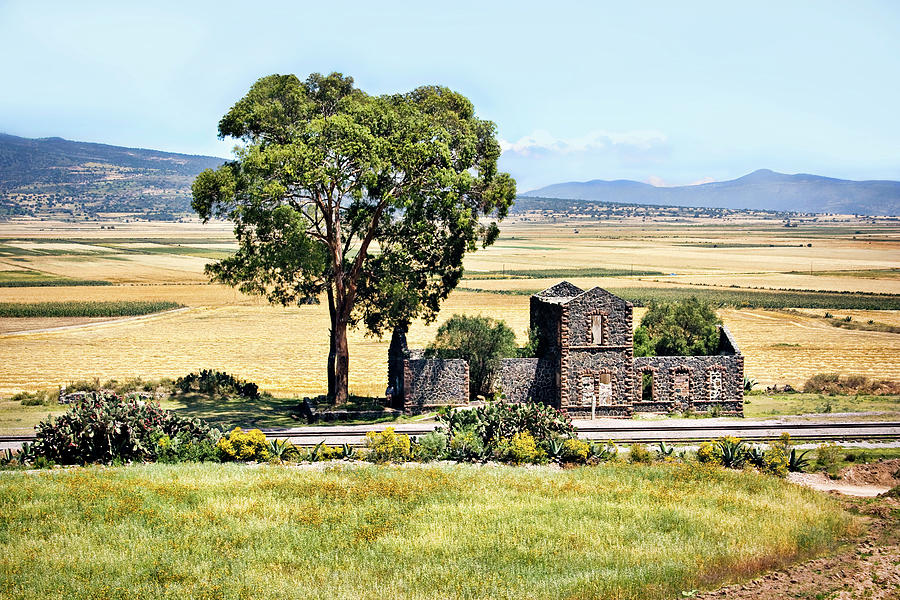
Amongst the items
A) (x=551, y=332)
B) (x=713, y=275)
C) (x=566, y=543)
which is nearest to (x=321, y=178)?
(x=551, y=332)

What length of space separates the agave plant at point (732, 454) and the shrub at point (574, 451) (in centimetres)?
456

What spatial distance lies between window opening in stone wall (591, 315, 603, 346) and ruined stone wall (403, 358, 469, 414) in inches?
240

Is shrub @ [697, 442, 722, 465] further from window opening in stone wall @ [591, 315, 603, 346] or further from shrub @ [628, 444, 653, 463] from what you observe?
window opening in stone wall @ [591, 315, 603, 346]

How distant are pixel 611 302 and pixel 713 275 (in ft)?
375

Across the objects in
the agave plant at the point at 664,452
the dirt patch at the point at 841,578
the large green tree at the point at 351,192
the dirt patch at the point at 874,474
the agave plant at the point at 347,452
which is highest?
the large green tree at the point at 351,192

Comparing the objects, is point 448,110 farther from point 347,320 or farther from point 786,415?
point 786,415

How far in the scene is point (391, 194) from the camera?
3894 centimetres

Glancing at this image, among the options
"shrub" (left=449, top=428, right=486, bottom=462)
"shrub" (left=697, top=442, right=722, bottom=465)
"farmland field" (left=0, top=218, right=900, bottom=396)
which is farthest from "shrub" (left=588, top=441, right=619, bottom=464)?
"farmland field" (left=0, top=218, right=900, bottom=396)

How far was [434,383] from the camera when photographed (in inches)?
1547

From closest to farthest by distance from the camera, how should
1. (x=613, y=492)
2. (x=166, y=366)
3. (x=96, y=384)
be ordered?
1. (x=613, y=492)
2. (x=96, y=384)
3. (x=166, y=366)

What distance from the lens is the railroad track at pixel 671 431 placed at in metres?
32.9

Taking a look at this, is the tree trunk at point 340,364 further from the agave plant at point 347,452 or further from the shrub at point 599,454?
the shrub at point 599,454

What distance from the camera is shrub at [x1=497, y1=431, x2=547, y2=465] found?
28.5m

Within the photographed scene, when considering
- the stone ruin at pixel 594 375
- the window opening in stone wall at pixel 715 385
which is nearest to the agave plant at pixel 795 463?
the stone ruin at pixel 594 375
